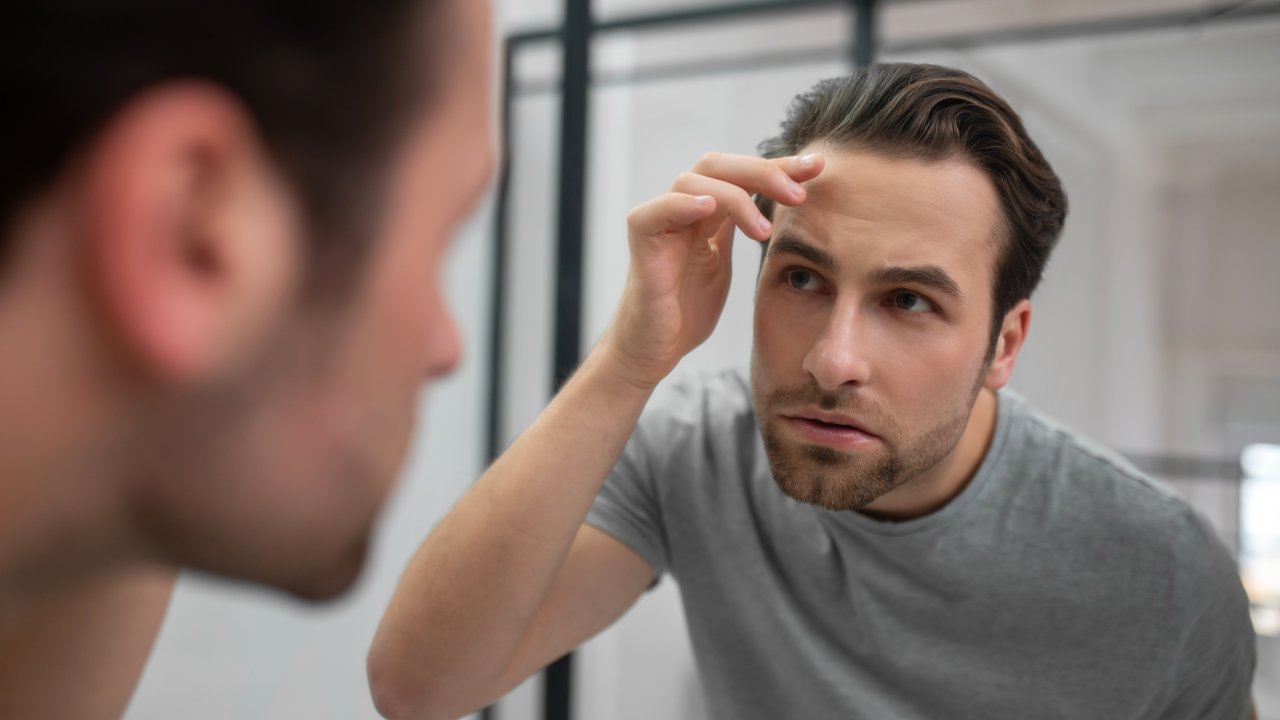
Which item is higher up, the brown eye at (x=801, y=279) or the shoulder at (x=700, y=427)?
the brown eye at (x=801, y=279)

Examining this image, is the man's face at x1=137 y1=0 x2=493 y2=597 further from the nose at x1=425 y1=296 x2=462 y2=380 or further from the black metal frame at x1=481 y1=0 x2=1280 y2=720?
the black metal frame at x1=481 y1=0 x2=1280 y2=720

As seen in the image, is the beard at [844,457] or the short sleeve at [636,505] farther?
the short sleeve at [636,505]

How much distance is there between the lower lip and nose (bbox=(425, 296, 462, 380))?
0.57 metres

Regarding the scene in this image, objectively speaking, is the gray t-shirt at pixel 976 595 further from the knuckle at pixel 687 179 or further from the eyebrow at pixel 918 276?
the knuckle at pixel 687 179

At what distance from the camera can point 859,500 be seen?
958 mm

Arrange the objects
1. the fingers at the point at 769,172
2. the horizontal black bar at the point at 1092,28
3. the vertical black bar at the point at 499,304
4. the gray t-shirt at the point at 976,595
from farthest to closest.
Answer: the vertical black bar at the point at 499,304, the horizontal black bar at the point at 1092,28, the gray t-shirt at the point at 976,595, the fingers at the point at 769,172

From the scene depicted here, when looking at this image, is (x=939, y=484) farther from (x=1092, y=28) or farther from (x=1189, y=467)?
(x=1092, y=28)

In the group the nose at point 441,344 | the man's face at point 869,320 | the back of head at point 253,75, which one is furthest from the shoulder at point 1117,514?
the back of head at point 253,75

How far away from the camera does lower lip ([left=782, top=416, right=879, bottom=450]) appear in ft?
3.13

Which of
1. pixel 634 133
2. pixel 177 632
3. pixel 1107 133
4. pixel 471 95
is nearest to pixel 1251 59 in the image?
pixel 1107 133

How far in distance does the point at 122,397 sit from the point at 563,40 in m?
2.15

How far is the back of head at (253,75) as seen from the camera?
297 mm

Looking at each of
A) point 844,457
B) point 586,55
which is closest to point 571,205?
point 586,55

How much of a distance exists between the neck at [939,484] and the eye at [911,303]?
0.56ft
